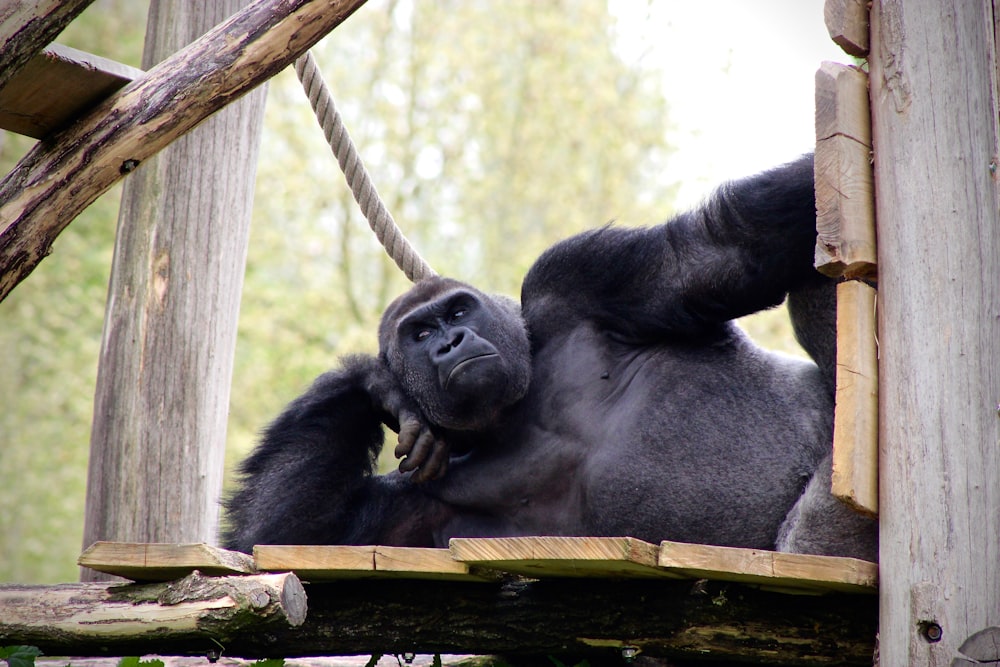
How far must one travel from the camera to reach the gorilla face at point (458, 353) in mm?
3701

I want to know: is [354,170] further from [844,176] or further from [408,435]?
[844,176]

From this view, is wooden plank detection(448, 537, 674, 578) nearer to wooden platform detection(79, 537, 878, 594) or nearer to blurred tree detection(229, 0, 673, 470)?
wooden platform detection(79, 537, 878, 594)

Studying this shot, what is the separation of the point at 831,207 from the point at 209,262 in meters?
2.56

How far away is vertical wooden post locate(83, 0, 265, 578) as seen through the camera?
13.7 ft

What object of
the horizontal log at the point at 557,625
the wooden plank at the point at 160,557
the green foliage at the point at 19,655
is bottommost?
the green foliage at the point at 19,655

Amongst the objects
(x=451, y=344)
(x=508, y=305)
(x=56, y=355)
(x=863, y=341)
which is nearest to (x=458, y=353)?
(x=451, y=344)

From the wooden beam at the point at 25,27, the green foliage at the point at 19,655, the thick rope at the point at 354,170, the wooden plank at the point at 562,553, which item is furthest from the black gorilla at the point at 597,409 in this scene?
the wooden beam at the point at 25,27

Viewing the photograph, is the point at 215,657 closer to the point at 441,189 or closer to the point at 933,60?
the point at 933,60

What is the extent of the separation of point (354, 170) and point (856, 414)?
265cm

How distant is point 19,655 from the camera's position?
2961 mm

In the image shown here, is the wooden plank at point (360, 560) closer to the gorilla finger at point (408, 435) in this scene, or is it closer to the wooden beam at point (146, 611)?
the wooden beam at point (146, 611)

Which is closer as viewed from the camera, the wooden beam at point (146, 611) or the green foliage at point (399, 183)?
the wooden beam at point (146, 611)

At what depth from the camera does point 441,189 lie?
14930 millimetres

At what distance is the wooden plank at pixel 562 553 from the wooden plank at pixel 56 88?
5.51ft
